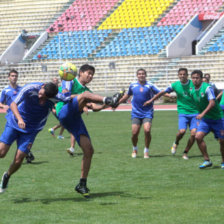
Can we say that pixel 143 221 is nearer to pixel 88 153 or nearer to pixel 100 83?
pixel 88 153

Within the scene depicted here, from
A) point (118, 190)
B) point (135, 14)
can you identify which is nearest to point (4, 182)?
point (118, 190)

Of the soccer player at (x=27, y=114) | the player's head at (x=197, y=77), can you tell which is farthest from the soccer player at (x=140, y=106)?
the soccer player at (x=27, y=114)

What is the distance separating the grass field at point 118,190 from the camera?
20.6 feet

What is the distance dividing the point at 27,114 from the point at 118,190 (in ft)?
5.97

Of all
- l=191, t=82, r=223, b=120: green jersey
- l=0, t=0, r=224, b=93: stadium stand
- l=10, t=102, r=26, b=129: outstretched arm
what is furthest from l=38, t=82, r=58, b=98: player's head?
l=0, t=0, r=224, b=93: stadium stand

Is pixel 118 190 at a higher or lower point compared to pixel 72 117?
lower

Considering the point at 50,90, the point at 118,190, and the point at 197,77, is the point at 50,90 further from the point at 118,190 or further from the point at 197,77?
the point at 197,77

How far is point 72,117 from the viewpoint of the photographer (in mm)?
7500

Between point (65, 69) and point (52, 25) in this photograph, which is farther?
point (52, 25)

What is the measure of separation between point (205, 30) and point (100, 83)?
7.62m

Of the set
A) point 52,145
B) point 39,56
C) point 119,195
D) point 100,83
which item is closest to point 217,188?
point 119,195

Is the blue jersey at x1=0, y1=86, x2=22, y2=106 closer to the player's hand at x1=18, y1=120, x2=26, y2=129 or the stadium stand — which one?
the player's hand at x1=18, y1=120, x2=26, y2=129

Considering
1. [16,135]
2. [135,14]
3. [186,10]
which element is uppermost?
[135,14]

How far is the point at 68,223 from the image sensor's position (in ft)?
19.6
